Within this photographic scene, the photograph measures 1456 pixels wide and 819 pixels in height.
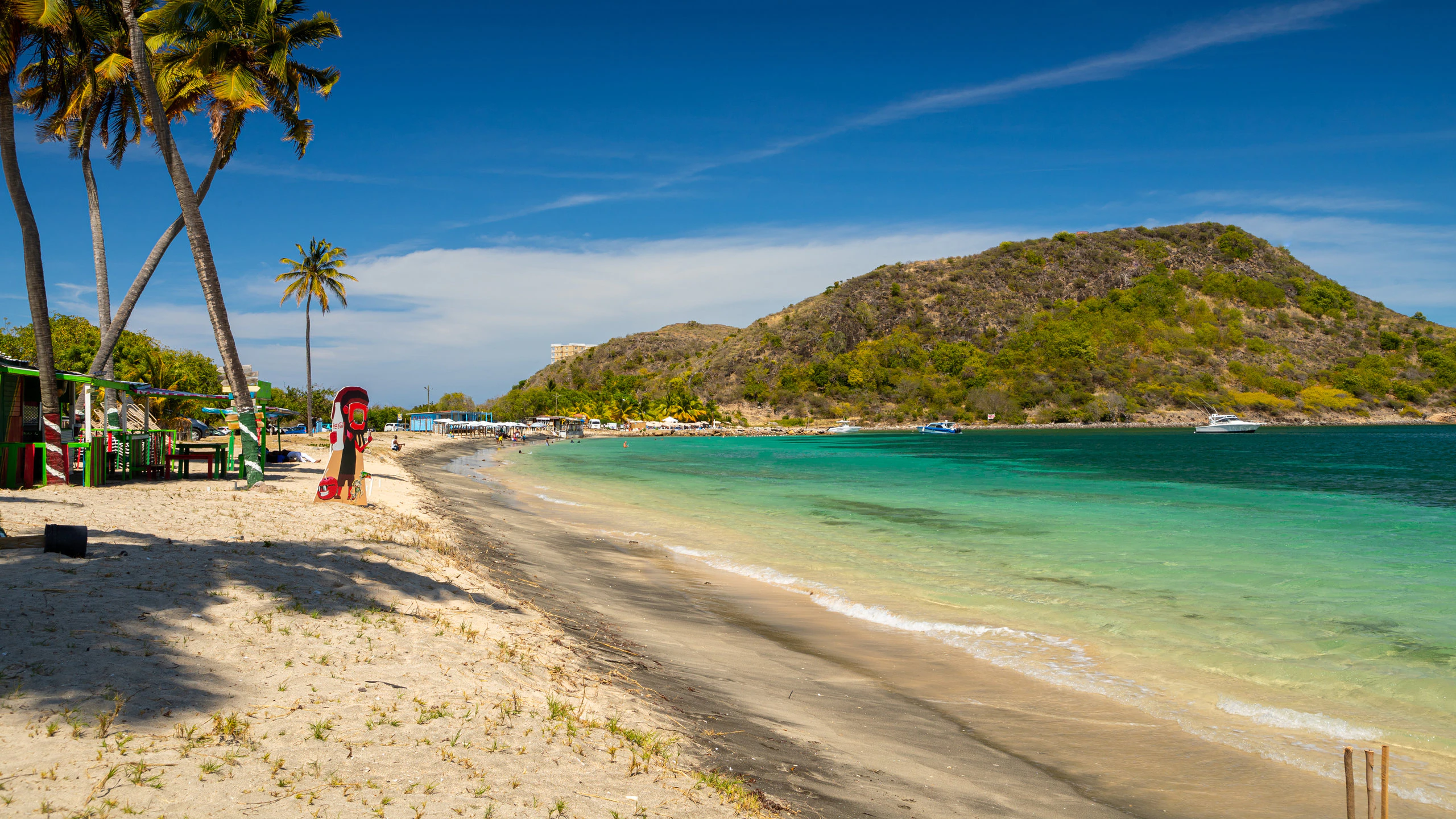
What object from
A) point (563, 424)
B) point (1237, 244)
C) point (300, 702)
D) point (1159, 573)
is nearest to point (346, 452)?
point (300, 702)

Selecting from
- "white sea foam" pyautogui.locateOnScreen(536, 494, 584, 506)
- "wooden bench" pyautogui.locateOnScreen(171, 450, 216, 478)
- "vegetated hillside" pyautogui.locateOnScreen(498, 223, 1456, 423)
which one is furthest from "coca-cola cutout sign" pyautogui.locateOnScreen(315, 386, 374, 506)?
"vegetated hillside" pyautogui.locateOnScreen(498, 223, 1456, 423)

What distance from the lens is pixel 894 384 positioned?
148375 millimetres

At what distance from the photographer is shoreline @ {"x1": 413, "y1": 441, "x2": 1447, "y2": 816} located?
18.1ft

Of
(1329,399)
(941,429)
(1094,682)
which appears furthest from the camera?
(1329,399)

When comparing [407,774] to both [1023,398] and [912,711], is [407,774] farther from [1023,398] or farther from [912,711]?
[1023,398]

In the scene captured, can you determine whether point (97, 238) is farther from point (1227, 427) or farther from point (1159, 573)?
point (1227, 427)

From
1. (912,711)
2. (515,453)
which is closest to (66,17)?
(912,711)

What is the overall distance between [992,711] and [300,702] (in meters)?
5.91

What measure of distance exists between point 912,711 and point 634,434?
11953cm

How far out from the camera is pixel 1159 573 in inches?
559

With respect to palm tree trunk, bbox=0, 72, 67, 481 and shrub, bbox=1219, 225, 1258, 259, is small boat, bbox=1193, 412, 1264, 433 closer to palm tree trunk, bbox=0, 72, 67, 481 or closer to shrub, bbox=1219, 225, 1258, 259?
shrub, bbox=1219, 225, 1258, 259

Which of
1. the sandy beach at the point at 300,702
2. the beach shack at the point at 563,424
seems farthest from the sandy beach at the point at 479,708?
the beach shack at the point at 563,424

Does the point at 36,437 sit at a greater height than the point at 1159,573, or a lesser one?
greater

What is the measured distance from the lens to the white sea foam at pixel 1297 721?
22.6 ft
